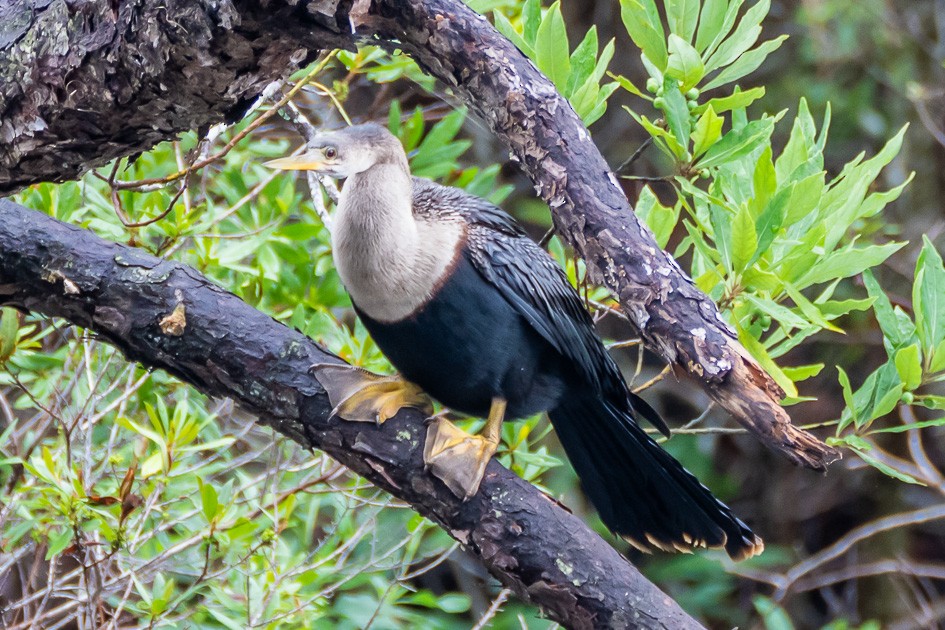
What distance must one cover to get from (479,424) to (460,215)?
0.52 m

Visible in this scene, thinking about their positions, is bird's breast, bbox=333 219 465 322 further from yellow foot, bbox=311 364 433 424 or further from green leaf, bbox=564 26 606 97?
green leaf, bbox=564 26 606 97

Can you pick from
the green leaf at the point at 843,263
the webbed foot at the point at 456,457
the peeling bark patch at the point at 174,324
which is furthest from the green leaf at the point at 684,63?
the peeling bark patch at the point at 174,324

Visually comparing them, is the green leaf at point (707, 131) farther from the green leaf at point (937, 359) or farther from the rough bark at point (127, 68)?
the rough bark at point (127, 68)

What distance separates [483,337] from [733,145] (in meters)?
0.59

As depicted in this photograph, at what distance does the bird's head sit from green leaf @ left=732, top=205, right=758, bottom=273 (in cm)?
71

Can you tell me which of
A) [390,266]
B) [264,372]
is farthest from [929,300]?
[264,372]

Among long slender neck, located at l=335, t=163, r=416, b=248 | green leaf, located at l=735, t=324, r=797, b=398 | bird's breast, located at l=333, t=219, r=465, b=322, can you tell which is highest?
green leaf, located at l=735, t=324, r=797, b=398

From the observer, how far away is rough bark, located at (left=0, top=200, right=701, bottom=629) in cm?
178

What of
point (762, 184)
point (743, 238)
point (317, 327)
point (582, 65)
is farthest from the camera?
point (317, 327)

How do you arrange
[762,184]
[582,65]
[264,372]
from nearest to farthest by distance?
[762,184]
[264,372]
[582,65]

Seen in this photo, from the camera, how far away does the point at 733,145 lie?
1773 millimetres

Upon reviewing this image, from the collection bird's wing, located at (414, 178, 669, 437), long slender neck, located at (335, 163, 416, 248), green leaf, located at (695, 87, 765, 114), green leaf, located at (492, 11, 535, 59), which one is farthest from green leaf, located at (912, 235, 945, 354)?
long slender neck, located at (335, 163, 416, 248)

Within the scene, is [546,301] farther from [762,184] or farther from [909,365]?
[909,365]

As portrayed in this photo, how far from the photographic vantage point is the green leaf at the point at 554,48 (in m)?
1.87
